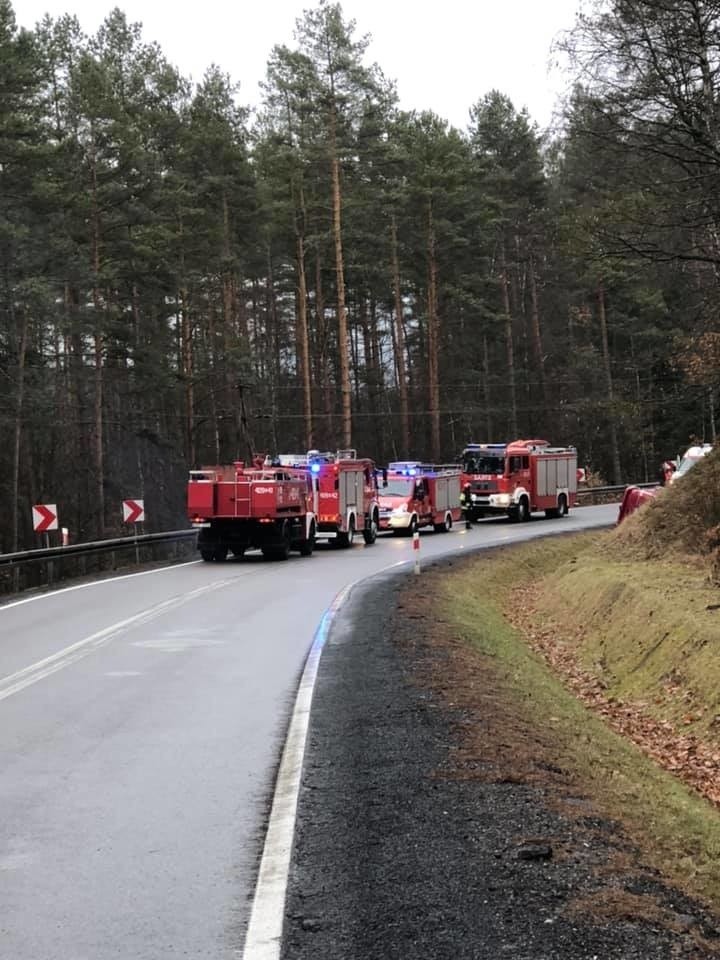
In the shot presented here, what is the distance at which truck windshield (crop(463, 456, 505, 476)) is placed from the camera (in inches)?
1694

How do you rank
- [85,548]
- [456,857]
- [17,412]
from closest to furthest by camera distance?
[456,857]
[85,548]
[17,412]

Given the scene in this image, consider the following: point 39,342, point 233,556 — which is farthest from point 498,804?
point 39,342

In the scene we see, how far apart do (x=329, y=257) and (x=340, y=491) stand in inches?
1019

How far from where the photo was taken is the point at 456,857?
557cm

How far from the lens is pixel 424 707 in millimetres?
9695

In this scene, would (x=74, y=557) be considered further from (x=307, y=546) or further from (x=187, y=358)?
(x=187, y=358)

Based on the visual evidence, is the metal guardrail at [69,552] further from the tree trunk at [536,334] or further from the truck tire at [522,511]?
the tree trunk at [536,334]

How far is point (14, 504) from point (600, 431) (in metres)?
40.1

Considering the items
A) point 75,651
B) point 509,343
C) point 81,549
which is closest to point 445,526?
point 81,549

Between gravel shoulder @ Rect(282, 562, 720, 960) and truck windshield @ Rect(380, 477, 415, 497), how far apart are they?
28337 millimetres

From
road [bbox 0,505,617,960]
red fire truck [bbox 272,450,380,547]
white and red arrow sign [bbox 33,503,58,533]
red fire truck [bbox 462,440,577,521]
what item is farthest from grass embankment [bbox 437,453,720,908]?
red fire truck [bbox 462,440,577,521]

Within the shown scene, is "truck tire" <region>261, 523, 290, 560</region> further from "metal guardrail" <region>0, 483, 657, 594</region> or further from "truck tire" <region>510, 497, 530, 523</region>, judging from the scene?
"truck tire" <region>510, 497, 530, 523</region>

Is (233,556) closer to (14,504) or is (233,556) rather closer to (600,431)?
(14,504)

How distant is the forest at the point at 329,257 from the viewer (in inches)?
669
